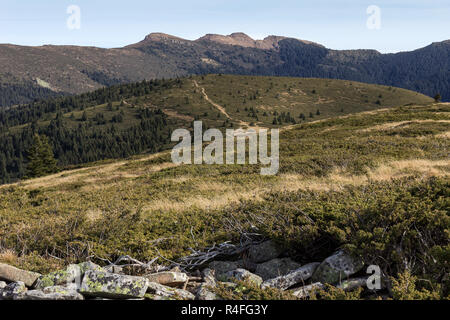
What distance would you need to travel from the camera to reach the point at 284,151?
83.1ft

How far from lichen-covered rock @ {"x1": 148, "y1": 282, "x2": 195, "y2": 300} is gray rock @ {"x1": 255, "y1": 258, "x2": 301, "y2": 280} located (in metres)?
1.50

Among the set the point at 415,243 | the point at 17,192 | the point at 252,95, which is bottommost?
the point at 17,192

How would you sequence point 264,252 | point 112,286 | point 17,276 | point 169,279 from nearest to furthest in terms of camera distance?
point 112,286 < point 17,276 < point 169,279 < point 264,252

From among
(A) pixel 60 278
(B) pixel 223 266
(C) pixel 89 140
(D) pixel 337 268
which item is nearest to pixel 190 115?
(C) pixel 89 140

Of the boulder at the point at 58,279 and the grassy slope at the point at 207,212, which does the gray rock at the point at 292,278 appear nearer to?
the grassy slope at the point at 207,212

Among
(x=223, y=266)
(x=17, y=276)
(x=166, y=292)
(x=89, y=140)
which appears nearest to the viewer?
(x=166, y=292)

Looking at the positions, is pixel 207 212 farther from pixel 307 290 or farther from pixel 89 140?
pixel 89 140

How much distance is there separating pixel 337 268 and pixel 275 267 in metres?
1.18

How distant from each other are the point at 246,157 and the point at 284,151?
3.34 metres

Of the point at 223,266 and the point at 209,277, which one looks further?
the point at 223,266

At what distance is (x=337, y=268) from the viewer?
482 cm

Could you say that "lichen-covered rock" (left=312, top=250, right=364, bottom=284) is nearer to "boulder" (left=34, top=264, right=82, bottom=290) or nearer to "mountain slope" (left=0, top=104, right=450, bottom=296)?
"mountain slope" (left=0, top=104, right=450, bottom=296)

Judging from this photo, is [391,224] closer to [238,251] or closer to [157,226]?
[238,251]
